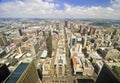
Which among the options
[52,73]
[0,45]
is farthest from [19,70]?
[0,45]

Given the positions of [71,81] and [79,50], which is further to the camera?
[79,50]

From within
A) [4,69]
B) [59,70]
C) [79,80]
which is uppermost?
[4,69]

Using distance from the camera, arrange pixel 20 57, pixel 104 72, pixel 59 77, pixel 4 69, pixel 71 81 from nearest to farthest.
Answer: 1. pixel 104 72
2. pixel 4 69
3. pixel 71 81
4. pixel 59 77
5. pixel 20 57

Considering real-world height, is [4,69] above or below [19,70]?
below

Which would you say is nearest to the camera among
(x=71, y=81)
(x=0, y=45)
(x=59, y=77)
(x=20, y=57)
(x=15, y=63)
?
(x=71, y=81)

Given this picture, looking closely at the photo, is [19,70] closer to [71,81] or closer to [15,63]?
[71,81]

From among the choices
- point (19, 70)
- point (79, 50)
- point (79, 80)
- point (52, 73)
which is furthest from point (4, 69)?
point (79, 50)

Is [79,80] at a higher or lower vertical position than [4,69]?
lower

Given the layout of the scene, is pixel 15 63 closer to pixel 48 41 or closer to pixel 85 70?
pixel 48 41

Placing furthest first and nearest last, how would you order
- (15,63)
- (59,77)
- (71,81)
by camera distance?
(15,63), (59,77), (71,81)

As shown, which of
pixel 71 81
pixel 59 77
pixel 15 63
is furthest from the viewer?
pixel 15 63
